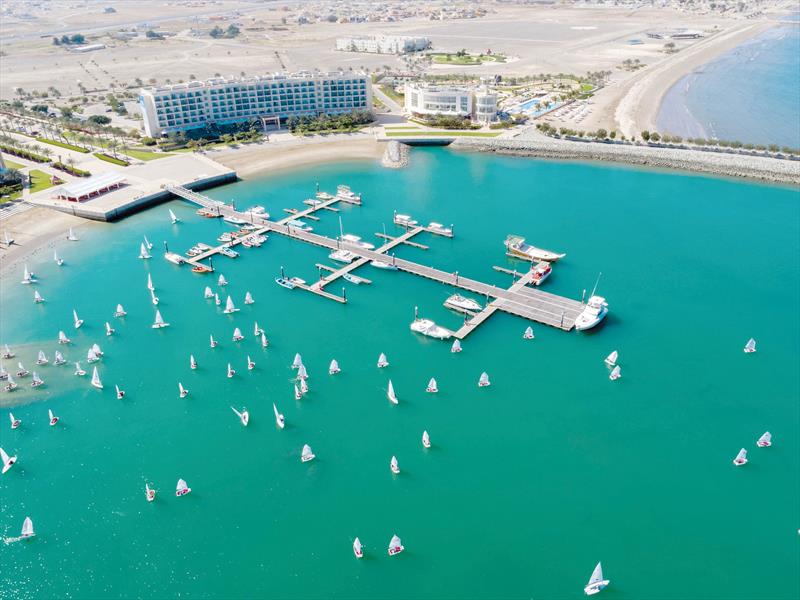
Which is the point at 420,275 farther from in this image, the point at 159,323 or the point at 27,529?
the point at 27,529

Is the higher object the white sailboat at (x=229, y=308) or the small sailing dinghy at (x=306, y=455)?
the white sailboat at (x=229, y=308)

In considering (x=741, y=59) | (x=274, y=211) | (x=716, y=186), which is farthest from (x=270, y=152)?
(x=741, y=59)

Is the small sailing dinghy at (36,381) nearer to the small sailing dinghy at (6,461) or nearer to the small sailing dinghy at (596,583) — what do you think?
the small sailing dinghy at (6,461)

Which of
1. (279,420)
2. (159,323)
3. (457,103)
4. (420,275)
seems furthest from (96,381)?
(457,103)

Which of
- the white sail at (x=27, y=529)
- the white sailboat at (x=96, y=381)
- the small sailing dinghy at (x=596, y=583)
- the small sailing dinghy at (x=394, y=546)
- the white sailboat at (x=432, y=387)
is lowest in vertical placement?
the small sailing dinghy at (x=596, y=583)

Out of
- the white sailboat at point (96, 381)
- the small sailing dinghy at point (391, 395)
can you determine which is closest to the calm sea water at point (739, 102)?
the small sailing dinghy at point (391, 395)

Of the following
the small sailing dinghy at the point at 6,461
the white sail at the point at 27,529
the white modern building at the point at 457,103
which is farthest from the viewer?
the white modern building at the point at 457,103
